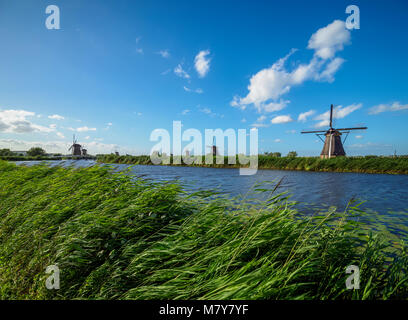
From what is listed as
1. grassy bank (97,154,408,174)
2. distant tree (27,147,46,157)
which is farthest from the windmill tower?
grassy bank (97,154,408,174)

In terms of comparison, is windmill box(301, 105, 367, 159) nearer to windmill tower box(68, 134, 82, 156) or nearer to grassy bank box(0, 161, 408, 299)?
grassy bank box(0, 161, 408, 299)

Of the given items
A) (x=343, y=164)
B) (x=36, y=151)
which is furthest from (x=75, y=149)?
(x=343, y=164)

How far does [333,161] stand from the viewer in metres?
22.1

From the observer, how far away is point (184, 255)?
7.28 ft

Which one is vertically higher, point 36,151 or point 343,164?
point 36,151

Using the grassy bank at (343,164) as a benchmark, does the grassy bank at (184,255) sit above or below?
below

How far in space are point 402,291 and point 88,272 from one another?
369cm

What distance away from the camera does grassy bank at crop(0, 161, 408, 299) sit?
71.1 inches

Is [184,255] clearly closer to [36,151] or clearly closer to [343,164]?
[343,164]

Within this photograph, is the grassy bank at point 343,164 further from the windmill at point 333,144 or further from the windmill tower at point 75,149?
the windmill tower at point 75,149

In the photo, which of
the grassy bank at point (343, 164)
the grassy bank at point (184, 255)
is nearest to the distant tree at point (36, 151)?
the grassy bank at point (343, 164)

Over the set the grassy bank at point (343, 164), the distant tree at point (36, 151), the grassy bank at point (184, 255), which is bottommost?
the grassy bank at point (184, 255)

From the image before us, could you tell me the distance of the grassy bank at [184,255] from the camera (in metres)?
1.81

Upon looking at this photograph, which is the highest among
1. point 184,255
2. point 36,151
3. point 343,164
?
point 36,151
